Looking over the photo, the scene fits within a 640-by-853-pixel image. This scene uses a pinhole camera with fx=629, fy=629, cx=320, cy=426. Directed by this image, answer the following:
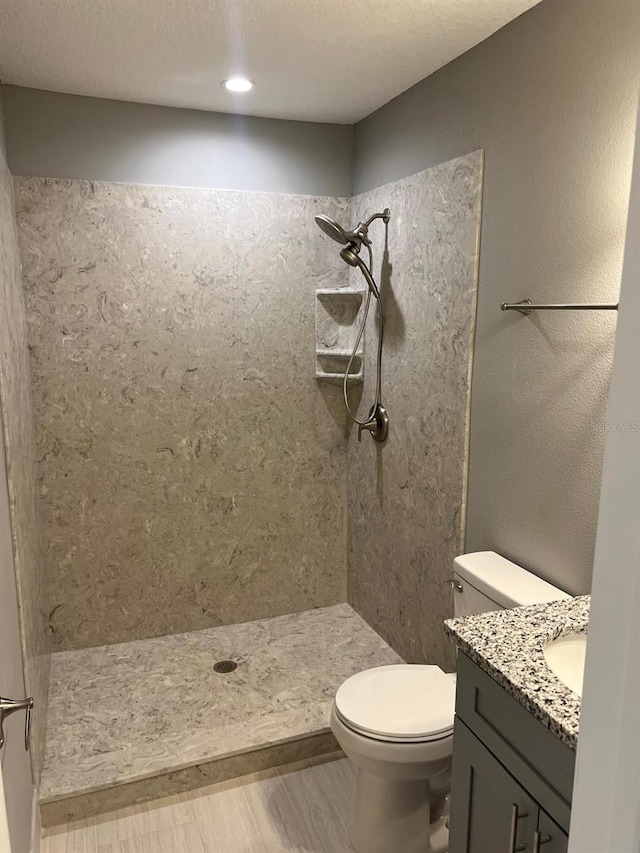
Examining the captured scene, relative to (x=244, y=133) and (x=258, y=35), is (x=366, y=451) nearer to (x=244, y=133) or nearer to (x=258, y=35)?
(x=244, y=133)

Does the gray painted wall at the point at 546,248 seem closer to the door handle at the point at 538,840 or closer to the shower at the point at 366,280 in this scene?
the shower at the point at 366,280

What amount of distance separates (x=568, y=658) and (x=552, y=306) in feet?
2.90

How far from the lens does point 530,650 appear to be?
128 cm

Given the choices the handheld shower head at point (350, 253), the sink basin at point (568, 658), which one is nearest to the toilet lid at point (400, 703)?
the sink basin at point (568, 658)

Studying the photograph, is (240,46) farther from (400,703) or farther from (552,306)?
(400,703)

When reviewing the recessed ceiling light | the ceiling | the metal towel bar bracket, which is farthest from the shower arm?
the metal towel bar bracket

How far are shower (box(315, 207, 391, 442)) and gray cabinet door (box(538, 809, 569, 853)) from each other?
177 cm

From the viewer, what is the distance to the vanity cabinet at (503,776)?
1.09 meters

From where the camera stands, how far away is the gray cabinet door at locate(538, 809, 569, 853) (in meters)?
1.07

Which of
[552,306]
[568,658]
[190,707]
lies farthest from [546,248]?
[190,707]

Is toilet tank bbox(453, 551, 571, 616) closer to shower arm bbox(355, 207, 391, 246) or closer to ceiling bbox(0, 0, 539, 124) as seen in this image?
shower arm bbox(355, 207, 391, 246)

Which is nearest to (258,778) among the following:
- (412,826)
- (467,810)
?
(412,826)

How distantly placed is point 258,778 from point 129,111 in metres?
2.61

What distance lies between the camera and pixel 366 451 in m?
2.95
